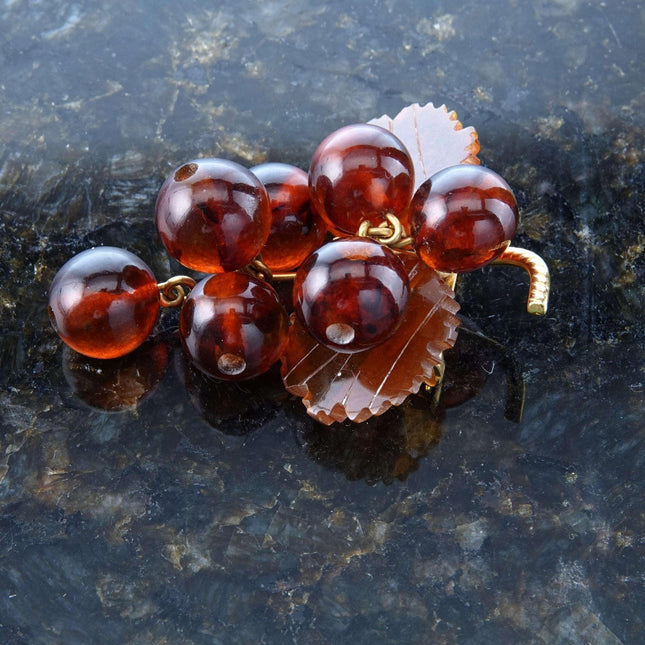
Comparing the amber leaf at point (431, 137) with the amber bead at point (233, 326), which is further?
the amber leaf at point (431, 137)

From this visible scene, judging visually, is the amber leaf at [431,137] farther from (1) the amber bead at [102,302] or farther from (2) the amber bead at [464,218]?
(1) the amber bead at [102,302]

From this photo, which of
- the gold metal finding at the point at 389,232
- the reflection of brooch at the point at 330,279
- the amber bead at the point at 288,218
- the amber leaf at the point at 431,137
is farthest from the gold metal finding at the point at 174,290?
the amber leaf at the point at 431,137

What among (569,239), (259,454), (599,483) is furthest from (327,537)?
(569,239)

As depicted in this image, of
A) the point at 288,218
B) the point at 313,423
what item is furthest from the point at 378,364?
the point at 288,218

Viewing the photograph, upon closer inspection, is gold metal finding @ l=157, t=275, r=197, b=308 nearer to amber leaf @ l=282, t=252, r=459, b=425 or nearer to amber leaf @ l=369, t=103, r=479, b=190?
amber leaf @ l=282, t=252, r=459, b=425

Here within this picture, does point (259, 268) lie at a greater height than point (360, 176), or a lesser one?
lesser

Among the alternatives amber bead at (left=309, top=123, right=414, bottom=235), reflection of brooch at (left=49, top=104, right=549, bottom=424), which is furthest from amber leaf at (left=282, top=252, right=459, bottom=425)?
amber bead at (left=309, top=123, right=414, bottom=235)

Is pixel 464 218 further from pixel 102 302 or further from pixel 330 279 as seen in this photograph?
pixel 102 302
